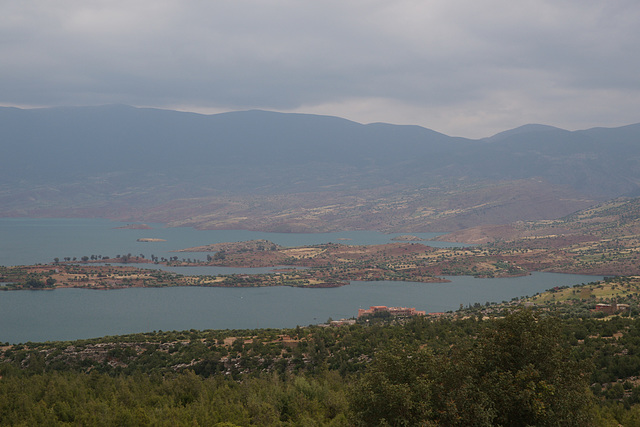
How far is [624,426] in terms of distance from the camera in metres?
20.7

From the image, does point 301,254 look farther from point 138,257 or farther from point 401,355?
point 401,355

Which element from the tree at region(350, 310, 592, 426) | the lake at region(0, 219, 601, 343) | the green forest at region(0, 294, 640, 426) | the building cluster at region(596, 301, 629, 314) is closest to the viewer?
the tree at region(350, 310, 592, 426)

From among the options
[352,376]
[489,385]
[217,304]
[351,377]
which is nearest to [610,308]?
[351,377]

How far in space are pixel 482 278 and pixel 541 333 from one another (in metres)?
115

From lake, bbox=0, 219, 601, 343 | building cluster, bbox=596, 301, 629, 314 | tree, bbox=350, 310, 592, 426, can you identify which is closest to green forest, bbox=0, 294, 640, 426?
tree, bbox=350, 310, 592, 426

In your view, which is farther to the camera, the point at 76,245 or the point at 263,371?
the point at 76,245

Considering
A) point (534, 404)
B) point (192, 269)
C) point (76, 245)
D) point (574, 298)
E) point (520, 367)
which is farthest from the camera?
point (76, 245)

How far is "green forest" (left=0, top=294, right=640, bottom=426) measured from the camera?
699 inches

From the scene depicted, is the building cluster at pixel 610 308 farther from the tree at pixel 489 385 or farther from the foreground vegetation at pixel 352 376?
the tree at pixel 489 385

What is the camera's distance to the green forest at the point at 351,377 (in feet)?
58.3

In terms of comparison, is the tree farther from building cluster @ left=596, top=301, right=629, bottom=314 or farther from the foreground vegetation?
building cluster @ left=596, top=301, right=629, bottom=314

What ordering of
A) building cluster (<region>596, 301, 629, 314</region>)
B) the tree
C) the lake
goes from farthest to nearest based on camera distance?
the lake < building cluster (<region>596, 301, 629, 314</region>) < the tree

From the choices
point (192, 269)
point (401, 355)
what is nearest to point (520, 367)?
point (401, 355)

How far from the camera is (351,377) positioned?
95.1 feet
